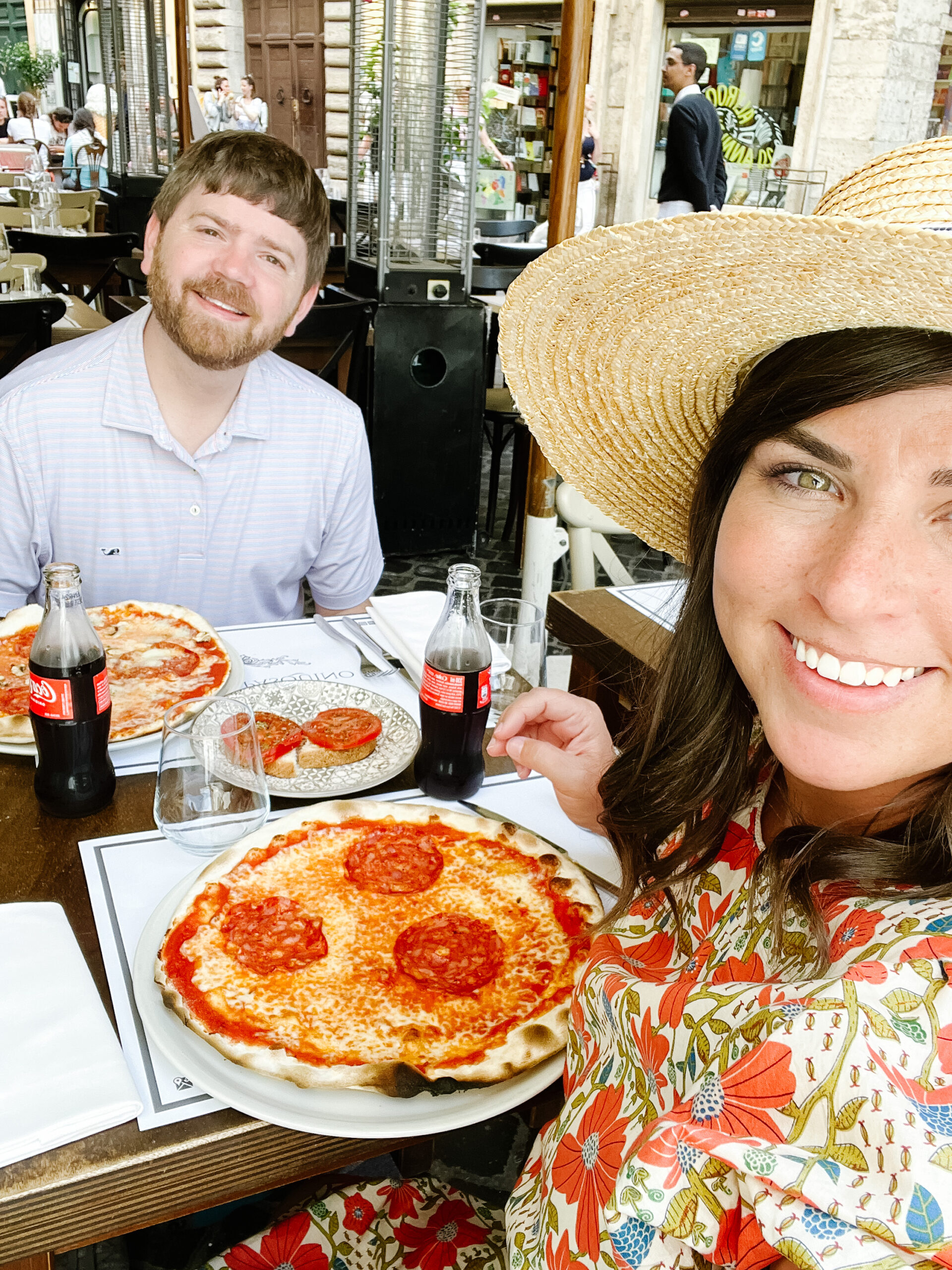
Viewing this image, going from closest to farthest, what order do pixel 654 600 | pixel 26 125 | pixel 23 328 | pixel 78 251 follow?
pixel 654 600, pixel 23 328, pixel 78 251, pixel 26 125

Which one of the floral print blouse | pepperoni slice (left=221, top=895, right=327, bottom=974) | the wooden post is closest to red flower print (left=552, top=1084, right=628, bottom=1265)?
the floral print blouse

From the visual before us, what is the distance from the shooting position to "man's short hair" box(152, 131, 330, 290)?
7.84ft

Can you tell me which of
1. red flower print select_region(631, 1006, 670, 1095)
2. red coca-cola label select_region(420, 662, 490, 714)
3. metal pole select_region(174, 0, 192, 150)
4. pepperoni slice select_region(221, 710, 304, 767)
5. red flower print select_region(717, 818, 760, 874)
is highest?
metal pole select_region(174, 0, 192, 150)

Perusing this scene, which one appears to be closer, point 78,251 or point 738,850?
point 738,850

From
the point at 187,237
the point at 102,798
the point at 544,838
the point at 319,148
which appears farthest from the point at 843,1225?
the point at 319,148

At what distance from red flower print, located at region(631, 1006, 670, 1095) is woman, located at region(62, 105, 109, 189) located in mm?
13026

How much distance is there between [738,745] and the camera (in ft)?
4.07

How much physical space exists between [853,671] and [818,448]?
8.1 inches

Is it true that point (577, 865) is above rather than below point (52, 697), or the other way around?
below

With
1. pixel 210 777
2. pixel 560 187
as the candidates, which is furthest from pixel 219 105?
pixel 210 777

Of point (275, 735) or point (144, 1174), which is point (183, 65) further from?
point (144, 1174)

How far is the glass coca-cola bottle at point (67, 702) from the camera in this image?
132 centimetres

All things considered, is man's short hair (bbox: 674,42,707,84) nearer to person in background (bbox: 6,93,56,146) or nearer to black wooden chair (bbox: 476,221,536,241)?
black wooden chair (bbox: 476,221,536,241)

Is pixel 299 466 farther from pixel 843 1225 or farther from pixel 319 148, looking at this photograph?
pixel 319 148
